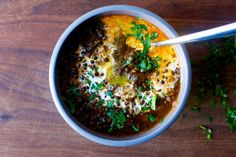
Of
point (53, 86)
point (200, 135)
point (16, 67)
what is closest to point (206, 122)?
point (200, 135)

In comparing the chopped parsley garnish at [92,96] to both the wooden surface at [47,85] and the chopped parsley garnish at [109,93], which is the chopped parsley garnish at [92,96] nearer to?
the chopped parsley garnish at [109,93]

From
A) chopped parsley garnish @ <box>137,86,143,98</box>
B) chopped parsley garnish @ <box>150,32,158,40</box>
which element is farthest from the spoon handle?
chopped parsley garnish @ <box>137,86,143,98</box>

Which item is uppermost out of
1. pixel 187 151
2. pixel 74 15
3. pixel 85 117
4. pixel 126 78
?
pixel 74 15

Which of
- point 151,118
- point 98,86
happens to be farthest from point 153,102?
point 98,86

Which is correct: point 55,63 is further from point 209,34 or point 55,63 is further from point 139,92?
point 209,34

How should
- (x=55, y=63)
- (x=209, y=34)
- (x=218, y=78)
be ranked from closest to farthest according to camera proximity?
(x=209, y=34) < (x=55, y=63) < (x=218, y=78)

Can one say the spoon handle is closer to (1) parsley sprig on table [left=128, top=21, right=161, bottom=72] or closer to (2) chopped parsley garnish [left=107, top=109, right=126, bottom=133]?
(1) parsley sprig on table [left=128, top=21, right=161, bottom=72]

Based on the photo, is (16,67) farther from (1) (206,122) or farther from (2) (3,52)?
(1) (206,122)
